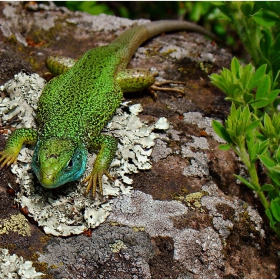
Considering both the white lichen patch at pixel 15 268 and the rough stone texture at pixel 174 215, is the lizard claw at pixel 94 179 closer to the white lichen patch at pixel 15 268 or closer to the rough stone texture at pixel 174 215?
the rough stone texture at pixel 174 215

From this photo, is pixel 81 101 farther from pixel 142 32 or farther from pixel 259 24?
pixel 259 24

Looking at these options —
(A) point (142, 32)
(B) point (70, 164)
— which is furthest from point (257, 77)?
(A) point (142, 32)

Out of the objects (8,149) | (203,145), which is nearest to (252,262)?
(203,145)

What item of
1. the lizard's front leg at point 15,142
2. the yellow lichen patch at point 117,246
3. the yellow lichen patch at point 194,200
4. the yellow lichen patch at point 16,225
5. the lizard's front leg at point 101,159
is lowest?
the yellow lichen patch at point 194,200

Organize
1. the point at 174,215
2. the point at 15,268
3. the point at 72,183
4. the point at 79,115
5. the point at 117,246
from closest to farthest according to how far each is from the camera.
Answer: the point at 15,268
the point at 117,246
the point at 174,215
the point at 72,183
the point at 79,115

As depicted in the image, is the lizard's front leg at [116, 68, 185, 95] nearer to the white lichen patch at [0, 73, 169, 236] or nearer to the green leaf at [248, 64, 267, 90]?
the white lichen patch at [0, 73, 169, 236]

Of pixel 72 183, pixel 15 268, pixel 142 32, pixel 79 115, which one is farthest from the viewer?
pixel 142 32

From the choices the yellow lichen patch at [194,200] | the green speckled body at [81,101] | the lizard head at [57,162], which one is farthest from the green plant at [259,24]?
the lizard head at [57,162]

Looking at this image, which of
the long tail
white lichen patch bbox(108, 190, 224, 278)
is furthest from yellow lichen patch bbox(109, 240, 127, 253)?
the long tail
